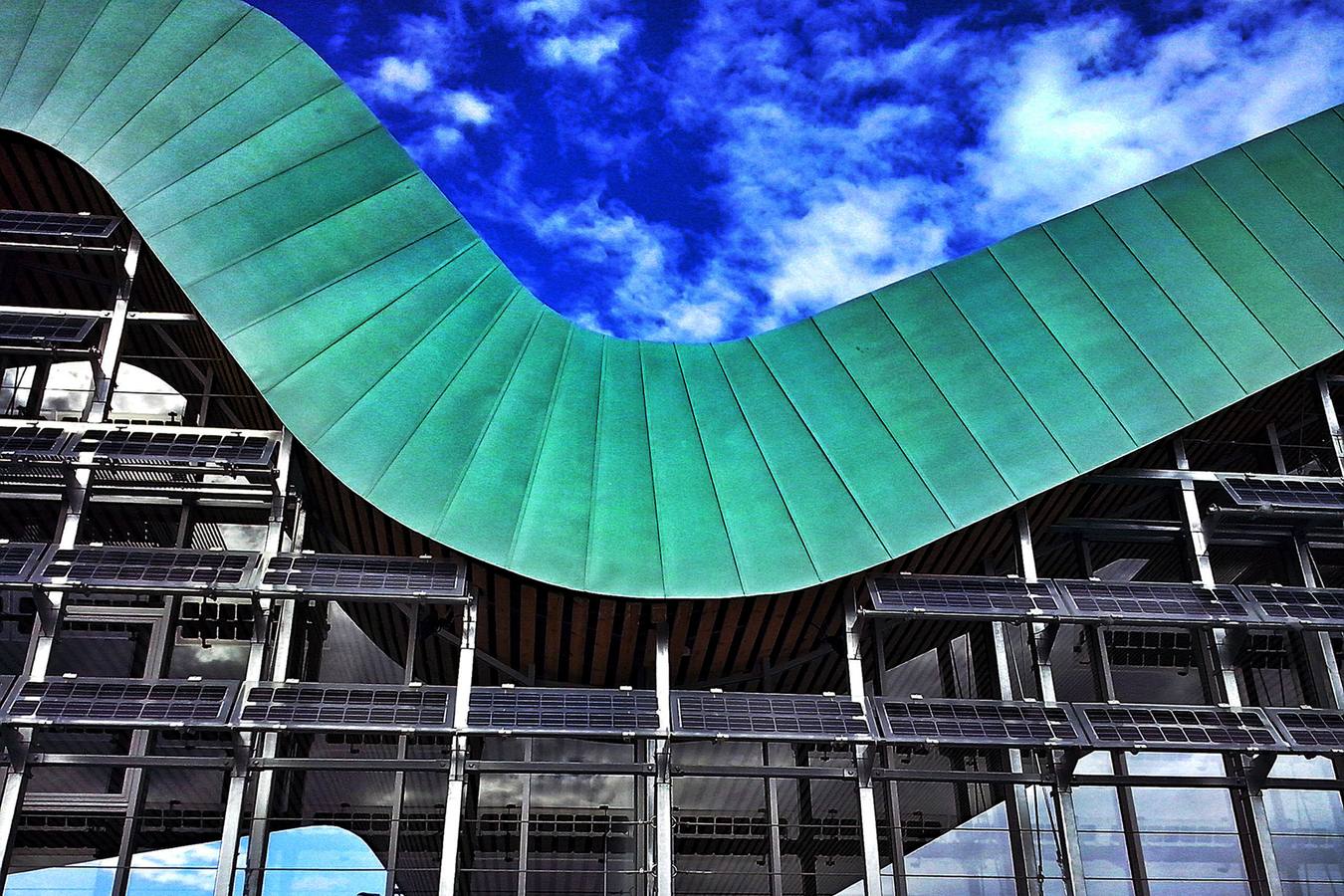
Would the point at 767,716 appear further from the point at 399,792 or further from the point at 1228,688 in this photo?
the point at 1228,688

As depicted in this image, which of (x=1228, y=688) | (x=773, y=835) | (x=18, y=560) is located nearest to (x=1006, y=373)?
(x=1228, y=688)

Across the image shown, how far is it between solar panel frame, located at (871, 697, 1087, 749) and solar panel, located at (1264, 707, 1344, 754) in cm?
408

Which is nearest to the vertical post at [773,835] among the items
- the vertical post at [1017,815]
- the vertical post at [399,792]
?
the vertical post at [1017,815]

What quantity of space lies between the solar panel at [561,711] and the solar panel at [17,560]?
860 centimetres

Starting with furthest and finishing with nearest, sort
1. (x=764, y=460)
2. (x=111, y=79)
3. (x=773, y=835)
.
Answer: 1. (x=111, y=79)
2. (x=764, y=460)
3. (x=773, y=835)

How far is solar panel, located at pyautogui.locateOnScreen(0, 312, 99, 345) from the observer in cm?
2494

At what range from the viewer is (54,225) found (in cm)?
2630

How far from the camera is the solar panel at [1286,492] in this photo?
25469 millimetres

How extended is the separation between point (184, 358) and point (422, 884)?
1274cm

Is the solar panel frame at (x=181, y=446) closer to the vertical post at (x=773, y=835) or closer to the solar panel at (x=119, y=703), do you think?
the solar panel at (x=119, y=703)

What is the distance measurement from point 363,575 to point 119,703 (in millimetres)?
4805

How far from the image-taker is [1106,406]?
84.5 feet

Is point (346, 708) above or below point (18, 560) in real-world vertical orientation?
below

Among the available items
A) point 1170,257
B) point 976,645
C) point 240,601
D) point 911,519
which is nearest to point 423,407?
point 240,601
